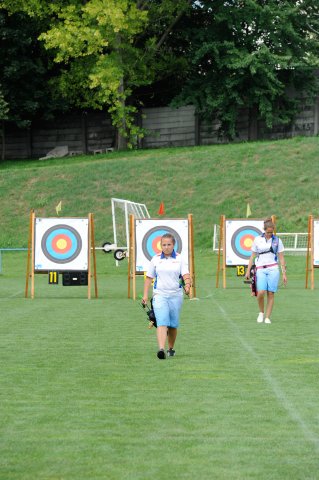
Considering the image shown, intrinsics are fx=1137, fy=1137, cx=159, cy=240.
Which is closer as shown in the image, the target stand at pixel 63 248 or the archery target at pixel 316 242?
the target stand at pixel 63 248

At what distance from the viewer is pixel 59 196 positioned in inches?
1826

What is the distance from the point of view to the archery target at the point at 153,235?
83.4 feet

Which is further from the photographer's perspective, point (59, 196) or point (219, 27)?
point (219, 27)

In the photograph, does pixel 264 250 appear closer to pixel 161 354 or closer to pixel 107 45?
pixel 161 354

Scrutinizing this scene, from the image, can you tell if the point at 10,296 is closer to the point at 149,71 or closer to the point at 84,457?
the point at 84,457

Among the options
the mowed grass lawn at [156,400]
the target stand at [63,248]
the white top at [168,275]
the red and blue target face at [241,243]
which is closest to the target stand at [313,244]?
the red and blue target face at [241,243]

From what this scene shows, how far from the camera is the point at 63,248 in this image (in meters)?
25.2

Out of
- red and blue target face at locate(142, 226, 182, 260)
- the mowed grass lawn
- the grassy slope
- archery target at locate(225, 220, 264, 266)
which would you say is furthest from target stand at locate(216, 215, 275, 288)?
the grassy slope

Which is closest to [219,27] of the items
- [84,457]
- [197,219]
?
[197,219]

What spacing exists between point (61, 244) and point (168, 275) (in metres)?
12.4

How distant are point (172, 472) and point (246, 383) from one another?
12.7 feet

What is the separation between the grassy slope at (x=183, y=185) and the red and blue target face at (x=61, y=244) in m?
14.5

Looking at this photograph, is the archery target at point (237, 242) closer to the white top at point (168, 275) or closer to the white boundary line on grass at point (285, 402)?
the white boundary line on grass at point (285, 402)

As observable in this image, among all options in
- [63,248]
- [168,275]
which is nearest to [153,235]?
[63,248]
